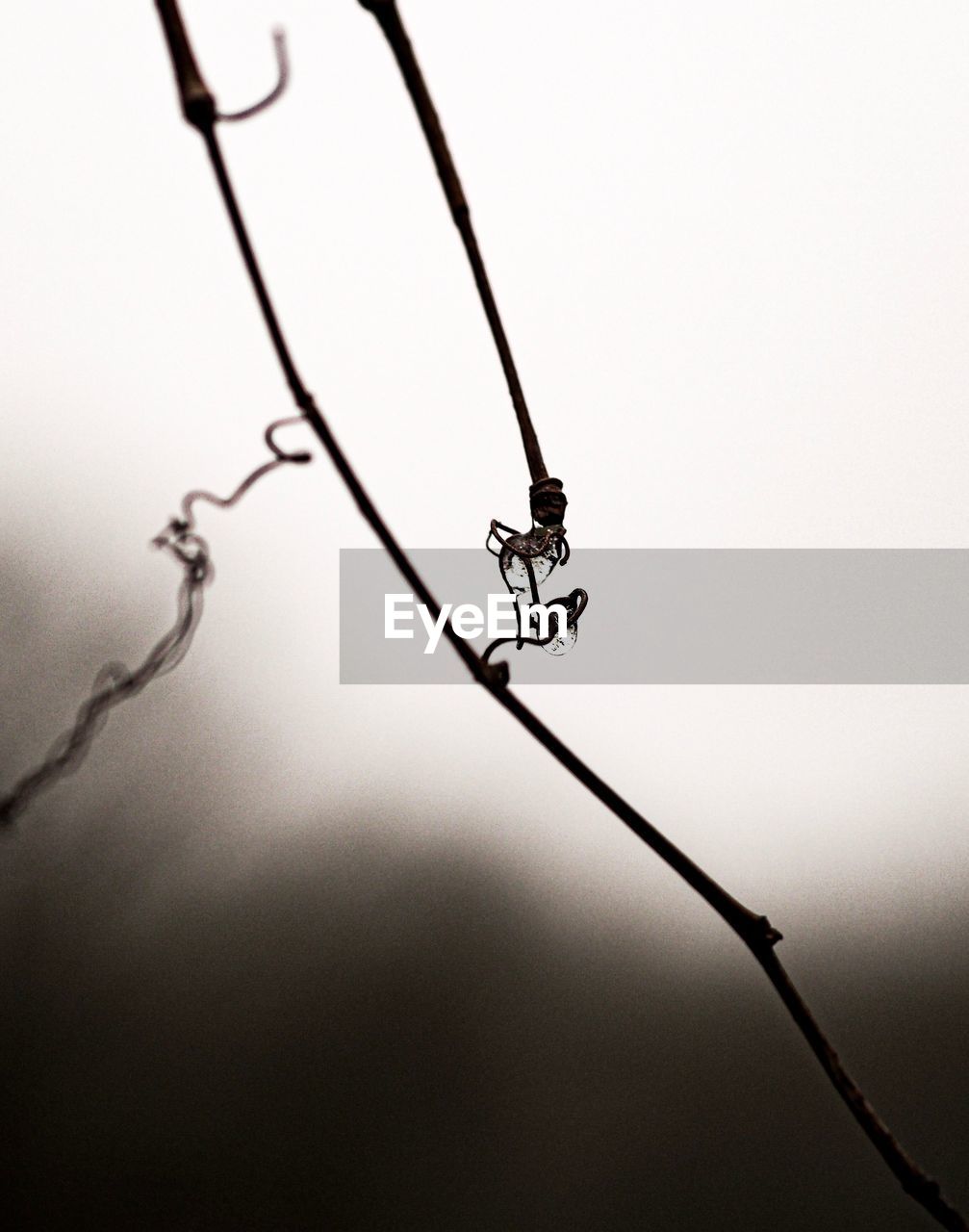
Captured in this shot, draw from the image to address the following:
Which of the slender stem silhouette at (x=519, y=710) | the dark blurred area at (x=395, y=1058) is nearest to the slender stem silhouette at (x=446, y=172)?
the slender stem silhouette at (x=519, y=710)

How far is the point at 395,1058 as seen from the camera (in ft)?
2.74

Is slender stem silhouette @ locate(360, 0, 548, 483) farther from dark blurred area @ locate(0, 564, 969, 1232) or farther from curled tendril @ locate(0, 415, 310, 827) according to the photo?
dark blurred area @ locate(0, 564, 969, 1232)

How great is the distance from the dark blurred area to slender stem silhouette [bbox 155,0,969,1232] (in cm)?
69

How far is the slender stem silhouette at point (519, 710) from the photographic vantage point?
0.40 feet

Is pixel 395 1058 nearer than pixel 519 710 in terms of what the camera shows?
No

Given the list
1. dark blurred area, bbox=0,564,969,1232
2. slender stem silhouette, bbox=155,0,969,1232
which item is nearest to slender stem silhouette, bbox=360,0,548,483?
slender stem silhouette, bbox=155,0,969,1232

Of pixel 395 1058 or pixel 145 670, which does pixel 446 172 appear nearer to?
pixel 145 670

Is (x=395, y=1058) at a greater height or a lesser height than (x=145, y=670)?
lesser

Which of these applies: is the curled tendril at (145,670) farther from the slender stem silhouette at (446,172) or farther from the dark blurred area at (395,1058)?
the dark blurred area at (395,1058)

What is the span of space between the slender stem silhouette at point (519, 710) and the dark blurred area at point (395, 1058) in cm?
69

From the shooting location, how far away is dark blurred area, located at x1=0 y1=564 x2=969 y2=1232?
76cm

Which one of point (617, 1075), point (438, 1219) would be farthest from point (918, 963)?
point (438, 1219)

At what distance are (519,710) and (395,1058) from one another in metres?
0.78

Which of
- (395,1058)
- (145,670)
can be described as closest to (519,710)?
(145,670)
